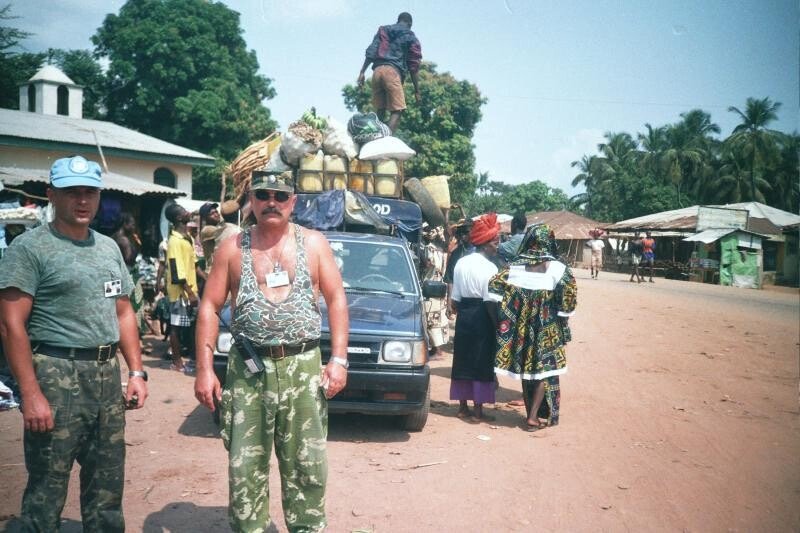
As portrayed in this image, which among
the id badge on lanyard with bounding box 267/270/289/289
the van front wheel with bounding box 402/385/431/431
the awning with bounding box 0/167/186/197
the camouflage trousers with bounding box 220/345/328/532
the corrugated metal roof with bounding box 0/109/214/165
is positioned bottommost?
the van front wheel with bounding box 402/385/431/431

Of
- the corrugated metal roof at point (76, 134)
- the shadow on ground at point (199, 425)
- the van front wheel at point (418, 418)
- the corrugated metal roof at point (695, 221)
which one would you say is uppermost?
the corrugated metal roof at point (76, 134)

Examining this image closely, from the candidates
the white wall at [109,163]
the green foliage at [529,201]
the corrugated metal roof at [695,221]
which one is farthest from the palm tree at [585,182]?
the white wall at [109,163]

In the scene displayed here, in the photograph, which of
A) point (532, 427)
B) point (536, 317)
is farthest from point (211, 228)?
point (532, 427)

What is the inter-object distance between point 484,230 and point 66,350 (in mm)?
4285

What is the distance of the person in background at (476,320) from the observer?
6.33m

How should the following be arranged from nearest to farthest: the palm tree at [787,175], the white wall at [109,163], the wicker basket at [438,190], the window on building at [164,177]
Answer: the wicker basket at [438,190] → the white wall at [109,163] → the window on building at [164,177] → the palm tree at [787,175]

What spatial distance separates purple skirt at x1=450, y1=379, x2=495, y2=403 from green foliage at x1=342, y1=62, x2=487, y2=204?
2568 cm

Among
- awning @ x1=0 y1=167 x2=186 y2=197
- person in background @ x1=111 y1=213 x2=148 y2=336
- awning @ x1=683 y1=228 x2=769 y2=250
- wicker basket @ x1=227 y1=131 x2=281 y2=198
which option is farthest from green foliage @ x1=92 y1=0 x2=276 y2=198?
wicker basket @ x1=227 y1=131 x2=281 y2=198

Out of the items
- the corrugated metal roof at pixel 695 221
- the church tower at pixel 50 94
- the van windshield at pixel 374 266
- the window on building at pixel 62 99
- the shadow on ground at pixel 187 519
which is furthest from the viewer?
the corrugated metal roof at pixel 695 221

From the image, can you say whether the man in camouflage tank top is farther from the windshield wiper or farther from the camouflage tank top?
the windshield wiper

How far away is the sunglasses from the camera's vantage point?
127 inches

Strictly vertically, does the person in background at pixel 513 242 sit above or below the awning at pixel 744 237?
below

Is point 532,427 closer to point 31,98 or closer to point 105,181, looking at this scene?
point 105,181

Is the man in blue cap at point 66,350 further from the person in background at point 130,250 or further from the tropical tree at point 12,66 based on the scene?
the tropical tree at point 12,66
